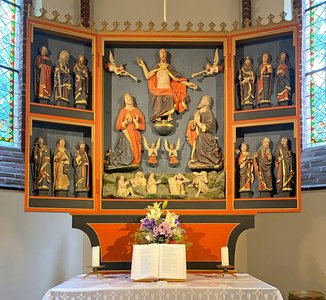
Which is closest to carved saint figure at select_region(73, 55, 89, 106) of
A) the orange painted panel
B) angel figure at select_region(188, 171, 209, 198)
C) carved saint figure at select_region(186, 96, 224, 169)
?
carved saint figure at select_region(186, 96, 224, 169)

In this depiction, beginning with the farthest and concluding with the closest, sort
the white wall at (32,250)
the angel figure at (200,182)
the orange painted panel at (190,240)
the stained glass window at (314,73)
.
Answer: the stained glass window at (314,73) → the white wall at (32,250) → the angel figure at (200,182) → the orange painted panel at (190,240)

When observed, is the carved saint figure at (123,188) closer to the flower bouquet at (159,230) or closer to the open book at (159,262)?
the flower bouquet at (159,230)

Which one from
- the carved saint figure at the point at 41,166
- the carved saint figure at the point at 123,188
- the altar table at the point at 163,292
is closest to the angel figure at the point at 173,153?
the carved saint figure at the point at 123,188

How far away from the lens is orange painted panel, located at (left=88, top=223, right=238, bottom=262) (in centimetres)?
680

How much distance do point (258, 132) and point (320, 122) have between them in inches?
87.1

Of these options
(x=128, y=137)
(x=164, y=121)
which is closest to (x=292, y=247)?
(x=164, y=121)

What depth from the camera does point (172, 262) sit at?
583cm

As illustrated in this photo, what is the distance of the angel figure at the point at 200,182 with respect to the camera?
6914 millimetres

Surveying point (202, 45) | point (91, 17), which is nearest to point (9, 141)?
point (91, 17)

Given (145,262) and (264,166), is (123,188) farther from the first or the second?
(264,166)

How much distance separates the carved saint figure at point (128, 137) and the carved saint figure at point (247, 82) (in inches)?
49.5

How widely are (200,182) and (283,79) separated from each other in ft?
5.12

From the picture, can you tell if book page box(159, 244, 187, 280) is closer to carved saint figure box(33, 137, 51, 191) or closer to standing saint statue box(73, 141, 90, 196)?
standing saint statue box(73, 141, 90, 196)

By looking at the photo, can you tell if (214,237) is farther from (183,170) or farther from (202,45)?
(202,45)
